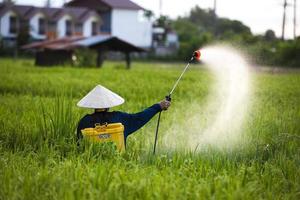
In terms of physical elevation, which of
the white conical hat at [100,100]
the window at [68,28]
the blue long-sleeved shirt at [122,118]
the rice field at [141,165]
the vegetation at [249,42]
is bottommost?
the rice field at [141,165]

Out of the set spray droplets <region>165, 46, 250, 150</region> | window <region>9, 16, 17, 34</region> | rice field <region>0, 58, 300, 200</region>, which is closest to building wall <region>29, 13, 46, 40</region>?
window <region>9, 16, 17, 34</region>

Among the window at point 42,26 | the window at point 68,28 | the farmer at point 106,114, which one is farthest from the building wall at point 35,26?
the farmer at point 106,114

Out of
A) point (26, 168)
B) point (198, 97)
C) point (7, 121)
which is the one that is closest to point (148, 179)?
point (26, 168)

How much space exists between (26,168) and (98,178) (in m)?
0.75

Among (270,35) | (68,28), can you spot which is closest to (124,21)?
(68,28)

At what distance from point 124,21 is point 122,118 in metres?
38.9

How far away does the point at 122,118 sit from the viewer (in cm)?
515

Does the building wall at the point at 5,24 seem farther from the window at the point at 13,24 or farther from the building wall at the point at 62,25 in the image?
the building wall at the point at 62,25

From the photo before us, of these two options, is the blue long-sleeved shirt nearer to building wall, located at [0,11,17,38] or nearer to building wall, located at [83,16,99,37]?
building wall, located at [0,11,17,38]

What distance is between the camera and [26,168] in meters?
4.48

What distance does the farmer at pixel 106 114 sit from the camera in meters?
5.02

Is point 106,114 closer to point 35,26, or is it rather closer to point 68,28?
point 35,26

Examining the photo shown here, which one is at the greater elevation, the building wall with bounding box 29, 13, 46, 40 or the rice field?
the building wall with bounding box 29, 13, 46, 40

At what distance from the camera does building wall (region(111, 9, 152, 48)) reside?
4303cm
